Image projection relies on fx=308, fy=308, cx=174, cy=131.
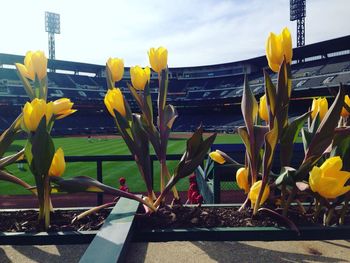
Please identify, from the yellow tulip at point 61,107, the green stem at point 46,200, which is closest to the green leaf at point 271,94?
the yellow tulip at point 61,107

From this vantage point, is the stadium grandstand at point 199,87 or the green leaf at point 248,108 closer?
the green leaf at point 248,108

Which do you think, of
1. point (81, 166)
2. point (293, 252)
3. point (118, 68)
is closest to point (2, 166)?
point (118, 68)

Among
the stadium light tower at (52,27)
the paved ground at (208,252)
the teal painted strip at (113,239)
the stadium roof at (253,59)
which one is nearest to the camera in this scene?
the teal painted strip at (113,239)

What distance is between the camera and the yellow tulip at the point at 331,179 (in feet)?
3.31

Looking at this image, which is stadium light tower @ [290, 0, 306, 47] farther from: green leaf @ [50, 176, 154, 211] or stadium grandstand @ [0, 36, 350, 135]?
green leaf @ [50, 176, 154, 211]

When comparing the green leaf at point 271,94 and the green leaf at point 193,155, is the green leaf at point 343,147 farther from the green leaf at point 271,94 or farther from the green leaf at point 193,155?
the green leaf at point 193,155

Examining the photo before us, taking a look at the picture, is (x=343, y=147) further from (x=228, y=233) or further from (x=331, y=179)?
(x=228, y=233)

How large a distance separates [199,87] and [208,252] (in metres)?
45.3

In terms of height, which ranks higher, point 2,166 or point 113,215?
point 2,166

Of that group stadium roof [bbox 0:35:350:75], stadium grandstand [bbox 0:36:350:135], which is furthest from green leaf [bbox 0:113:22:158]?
stadium grandstand [bbox 0:36:350:135]

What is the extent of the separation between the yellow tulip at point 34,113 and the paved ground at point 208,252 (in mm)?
476

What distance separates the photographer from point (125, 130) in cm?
148

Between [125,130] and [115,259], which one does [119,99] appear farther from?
[115,259]

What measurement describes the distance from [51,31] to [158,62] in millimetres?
48625
